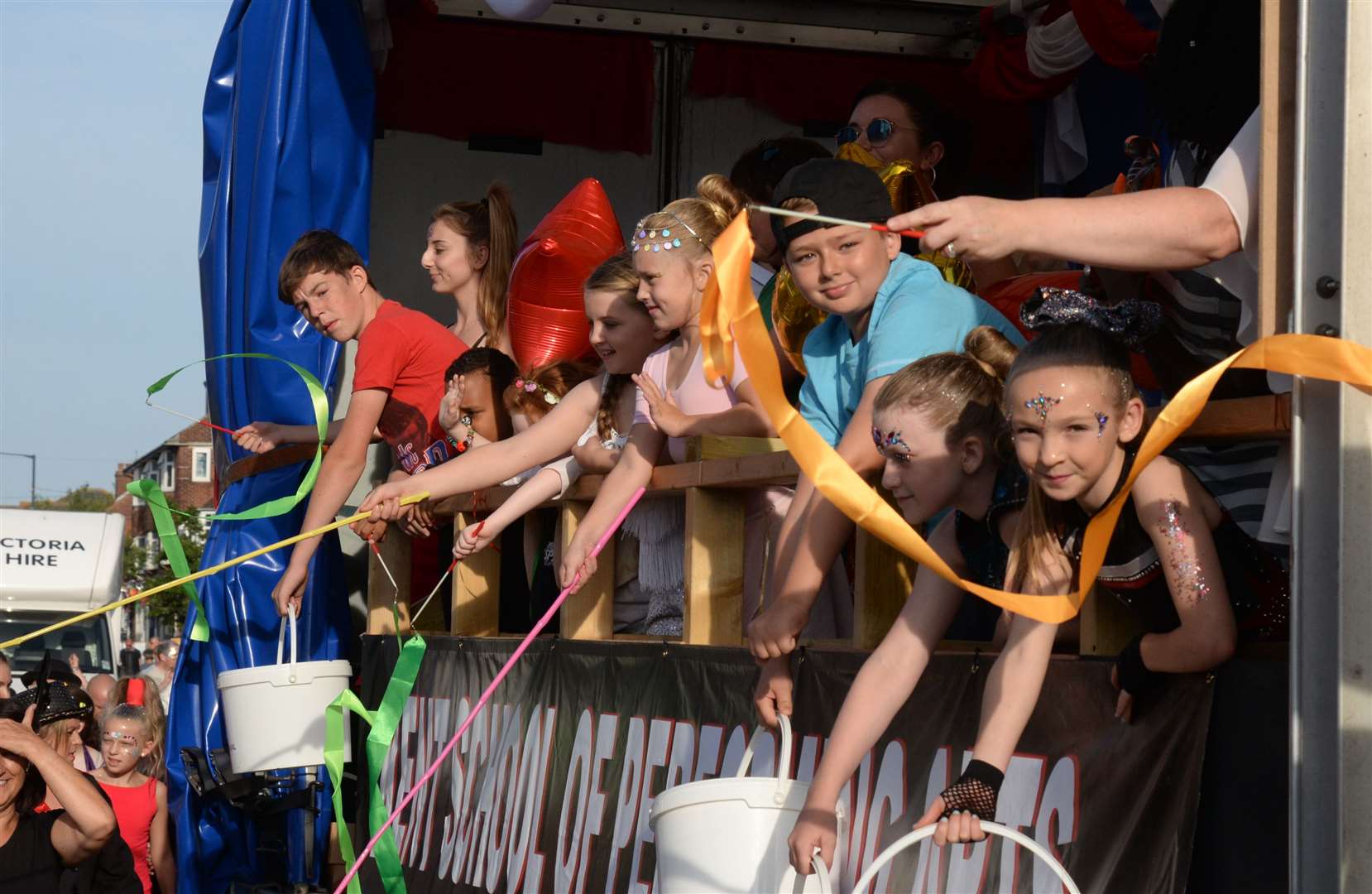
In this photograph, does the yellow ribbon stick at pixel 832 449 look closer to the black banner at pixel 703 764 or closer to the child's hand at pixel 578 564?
the black banner at pixel 703 764

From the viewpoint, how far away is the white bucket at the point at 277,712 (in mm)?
5586

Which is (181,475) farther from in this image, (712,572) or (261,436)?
(712,572)

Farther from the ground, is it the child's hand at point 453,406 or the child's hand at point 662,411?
the child's hand at point 453,406

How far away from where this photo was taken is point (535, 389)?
5.10 m

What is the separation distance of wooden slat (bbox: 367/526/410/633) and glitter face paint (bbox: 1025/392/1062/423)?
12.6 feet

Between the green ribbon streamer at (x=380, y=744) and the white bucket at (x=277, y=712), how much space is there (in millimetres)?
76

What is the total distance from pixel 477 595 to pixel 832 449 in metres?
3.02

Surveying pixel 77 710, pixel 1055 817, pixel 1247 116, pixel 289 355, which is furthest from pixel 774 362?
pixel 289 355

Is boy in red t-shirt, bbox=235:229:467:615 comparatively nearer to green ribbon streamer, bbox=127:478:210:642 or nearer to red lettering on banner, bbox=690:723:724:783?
green ribbon streamer, bbox=127:478:210:642

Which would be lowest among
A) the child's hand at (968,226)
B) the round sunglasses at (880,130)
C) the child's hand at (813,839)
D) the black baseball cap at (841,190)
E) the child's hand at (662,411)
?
the child's hand at (813,839)

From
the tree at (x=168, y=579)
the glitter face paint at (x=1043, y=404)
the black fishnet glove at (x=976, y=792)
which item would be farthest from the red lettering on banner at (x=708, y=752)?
the tree at (x=168, y=579)

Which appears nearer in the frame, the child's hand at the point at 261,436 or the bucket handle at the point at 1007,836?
the bucket handle at the point at 1007,836

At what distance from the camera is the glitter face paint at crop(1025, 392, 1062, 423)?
7.90 feet

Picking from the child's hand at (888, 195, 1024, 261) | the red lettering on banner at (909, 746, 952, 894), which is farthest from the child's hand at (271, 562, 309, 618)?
the child's hand at (888, 195, 1024, 261)
